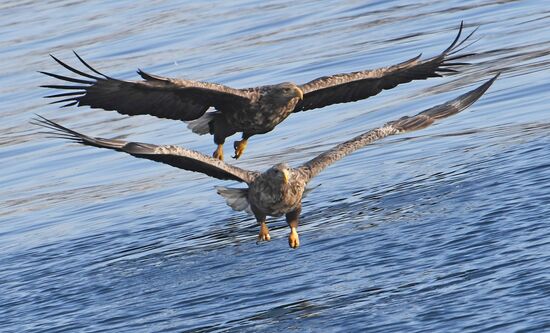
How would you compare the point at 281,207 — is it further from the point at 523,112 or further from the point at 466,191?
the point at 523,112

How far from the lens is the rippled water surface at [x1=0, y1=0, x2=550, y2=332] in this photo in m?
9.80

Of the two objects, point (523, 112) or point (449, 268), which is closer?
point (449, 268)

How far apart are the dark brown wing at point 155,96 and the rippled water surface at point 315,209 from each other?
122cm

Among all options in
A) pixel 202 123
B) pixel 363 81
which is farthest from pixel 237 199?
pixel 363 81

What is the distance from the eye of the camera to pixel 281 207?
10.9 meters

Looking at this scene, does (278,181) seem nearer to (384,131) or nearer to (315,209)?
(384,131)

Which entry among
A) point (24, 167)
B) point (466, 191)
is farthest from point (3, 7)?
point (466, 191)

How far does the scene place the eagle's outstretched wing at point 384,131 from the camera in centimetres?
1105

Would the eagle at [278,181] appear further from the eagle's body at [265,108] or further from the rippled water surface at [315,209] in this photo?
the eagle's body at [265,108]

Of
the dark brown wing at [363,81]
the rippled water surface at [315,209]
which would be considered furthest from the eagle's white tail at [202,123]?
the rippled water surface at [315,209]

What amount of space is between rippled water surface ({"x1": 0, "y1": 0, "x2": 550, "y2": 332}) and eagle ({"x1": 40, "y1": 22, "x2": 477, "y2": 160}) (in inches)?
38.7

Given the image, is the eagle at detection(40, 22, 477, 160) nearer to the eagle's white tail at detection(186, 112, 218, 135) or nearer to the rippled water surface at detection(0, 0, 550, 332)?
the eagle's white tail at detection(186, 112, 218, 135)

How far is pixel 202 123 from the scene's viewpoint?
40.8 ft

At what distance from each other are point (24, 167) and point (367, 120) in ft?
13.9
